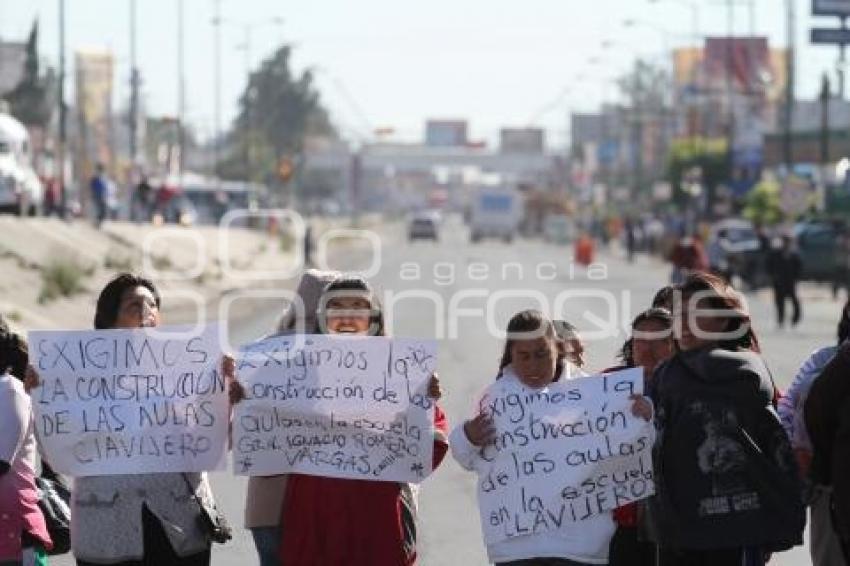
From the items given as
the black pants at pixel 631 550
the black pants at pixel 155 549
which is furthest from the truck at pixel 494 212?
the black pants at pixel 155 549

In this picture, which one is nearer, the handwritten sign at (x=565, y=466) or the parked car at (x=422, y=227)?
the handwritten sign at (x=565, y=466)

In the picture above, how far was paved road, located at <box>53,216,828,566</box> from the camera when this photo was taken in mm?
14586

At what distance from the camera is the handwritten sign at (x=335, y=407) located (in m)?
8.66

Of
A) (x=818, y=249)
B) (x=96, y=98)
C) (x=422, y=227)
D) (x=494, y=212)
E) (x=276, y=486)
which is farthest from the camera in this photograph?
(x=96, y=98)

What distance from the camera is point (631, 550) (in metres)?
9.16

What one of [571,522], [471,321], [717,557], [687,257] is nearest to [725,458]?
[717,557]

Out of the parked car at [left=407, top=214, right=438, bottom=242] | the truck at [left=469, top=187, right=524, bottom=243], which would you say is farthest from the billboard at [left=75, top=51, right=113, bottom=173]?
the truck at [left=469, top=187, right=524, bottom=243]

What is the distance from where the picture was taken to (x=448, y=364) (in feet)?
103

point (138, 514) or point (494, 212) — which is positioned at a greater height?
point (138, 514)

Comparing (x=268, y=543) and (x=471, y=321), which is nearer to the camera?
(x=268, y=543)

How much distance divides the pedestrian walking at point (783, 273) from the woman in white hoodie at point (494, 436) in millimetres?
31926

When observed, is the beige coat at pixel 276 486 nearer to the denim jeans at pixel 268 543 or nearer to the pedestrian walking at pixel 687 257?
the denim jeans at pixel 268 543

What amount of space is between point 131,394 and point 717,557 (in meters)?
2.19

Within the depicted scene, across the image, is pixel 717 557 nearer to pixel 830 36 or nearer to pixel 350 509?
pixel 350 509
